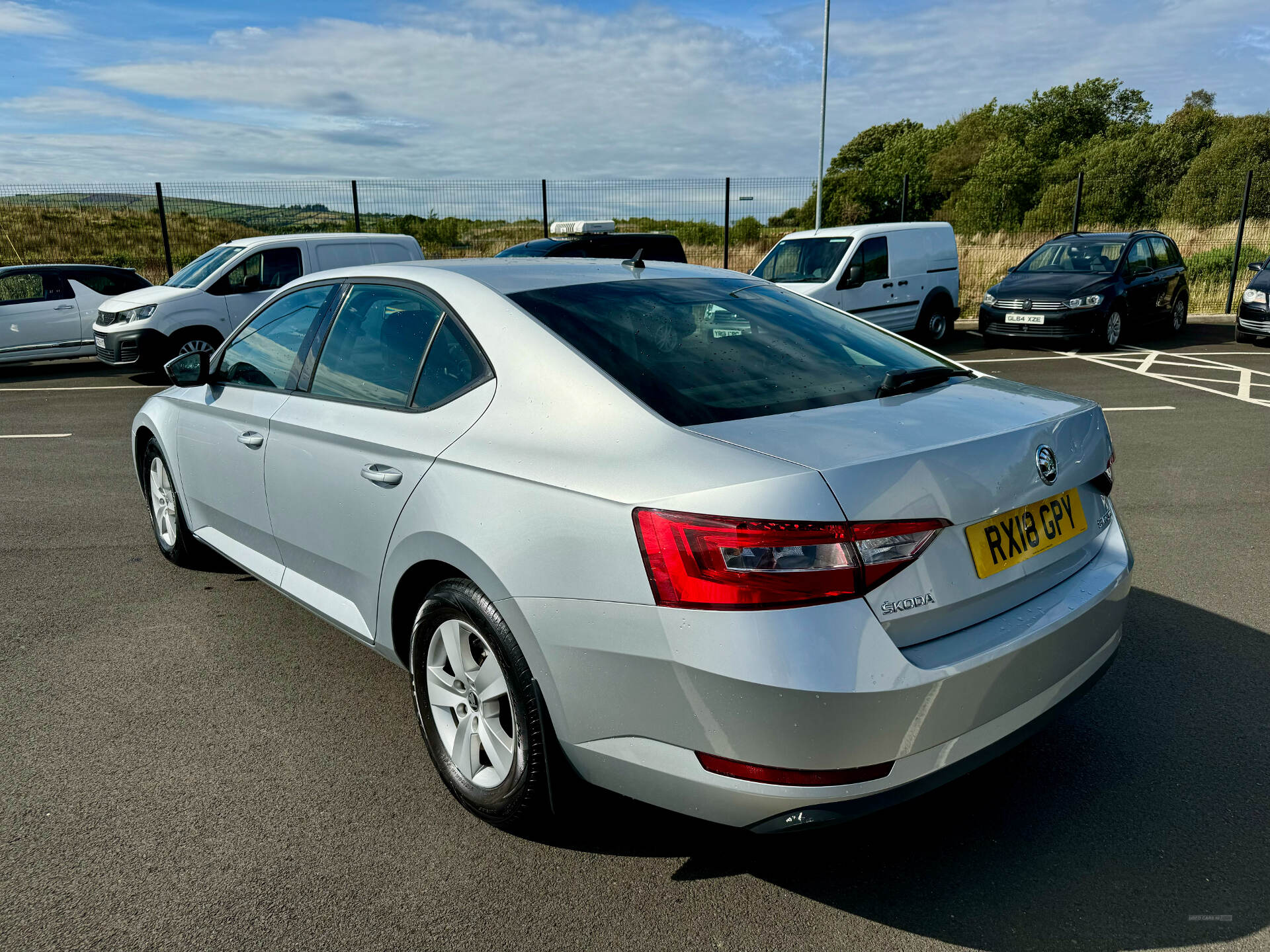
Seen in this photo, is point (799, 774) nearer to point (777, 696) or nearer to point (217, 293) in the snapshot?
point (777, 696)

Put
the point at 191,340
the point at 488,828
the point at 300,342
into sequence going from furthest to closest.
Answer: the point at 191,340
the point at 300,342
the point at 488,828

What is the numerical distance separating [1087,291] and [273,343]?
1271 cm

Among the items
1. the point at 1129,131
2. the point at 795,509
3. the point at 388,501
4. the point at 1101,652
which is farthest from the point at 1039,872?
the point at 1129,131

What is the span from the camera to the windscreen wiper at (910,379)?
2.69 meters

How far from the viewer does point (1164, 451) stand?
7.46 meters

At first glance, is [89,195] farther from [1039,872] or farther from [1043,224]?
[1043,224]

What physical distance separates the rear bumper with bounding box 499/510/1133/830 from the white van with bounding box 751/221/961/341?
439 inches

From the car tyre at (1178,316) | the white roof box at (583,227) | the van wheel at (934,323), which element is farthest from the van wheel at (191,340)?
the car tyre at (1178,316)

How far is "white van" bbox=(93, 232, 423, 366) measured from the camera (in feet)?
38.5

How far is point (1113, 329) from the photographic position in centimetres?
1380

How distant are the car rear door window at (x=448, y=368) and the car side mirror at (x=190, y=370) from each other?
1771 millimetres

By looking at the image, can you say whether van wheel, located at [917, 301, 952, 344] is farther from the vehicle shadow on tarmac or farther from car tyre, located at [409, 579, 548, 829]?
car tyre, located at [409, 579, 548, 829]

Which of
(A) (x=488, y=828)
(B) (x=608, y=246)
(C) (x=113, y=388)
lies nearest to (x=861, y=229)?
(B) (x=608, y=246)

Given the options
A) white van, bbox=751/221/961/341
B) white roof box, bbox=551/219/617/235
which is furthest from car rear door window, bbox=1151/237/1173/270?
white roof box, bbox=551/219/617/235
